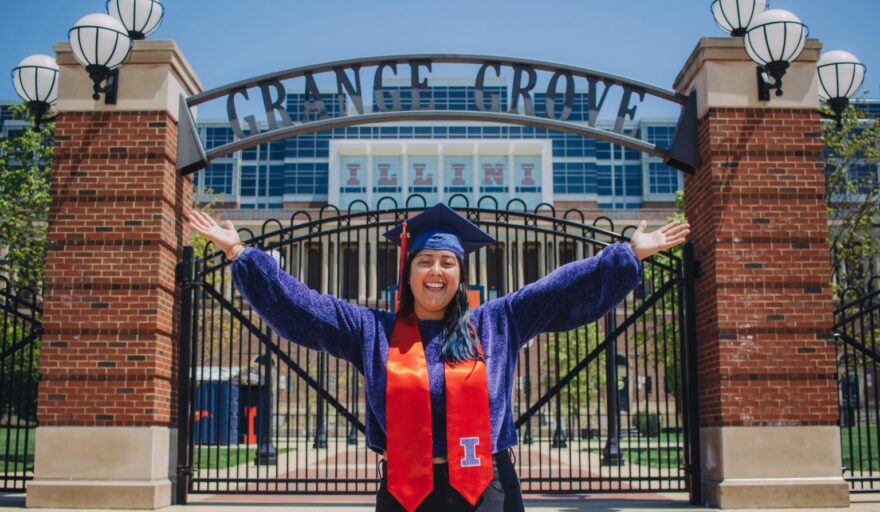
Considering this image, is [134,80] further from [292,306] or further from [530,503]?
[292,306]

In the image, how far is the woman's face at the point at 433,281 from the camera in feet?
11.7

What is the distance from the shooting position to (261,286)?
3.57 metres

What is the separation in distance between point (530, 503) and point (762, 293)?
3233 mm

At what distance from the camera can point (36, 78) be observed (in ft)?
31.6

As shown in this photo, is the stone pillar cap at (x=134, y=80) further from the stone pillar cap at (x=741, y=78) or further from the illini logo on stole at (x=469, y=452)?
the illini logo on stole at (x=469, y=452)

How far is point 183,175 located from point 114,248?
45.9 inches

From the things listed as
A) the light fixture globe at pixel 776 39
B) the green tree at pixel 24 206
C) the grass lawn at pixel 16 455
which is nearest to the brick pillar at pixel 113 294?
the grass lawn at pixel 16 455

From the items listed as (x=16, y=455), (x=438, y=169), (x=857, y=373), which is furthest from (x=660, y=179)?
(x=16, y=455)

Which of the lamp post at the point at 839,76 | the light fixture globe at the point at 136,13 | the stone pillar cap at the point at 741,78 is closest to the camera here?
the stone pillar cap at the point at 741,78

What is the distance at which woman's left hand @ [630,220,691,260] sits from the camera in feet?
11.8

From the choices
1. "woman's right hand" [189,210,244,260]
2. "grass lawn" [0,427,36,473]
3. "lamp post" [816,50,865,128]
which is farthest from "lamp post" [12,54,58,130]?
"lamp post" [816,50,865,128]

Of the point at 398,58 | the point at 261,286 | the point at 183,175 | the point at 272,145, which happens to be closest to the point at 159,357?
the point at 183,175

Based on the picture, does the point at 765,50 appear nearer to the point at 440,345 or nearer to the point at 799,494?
the point at 799,494

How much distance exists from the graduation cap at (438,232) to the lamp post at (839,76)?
280 inches
